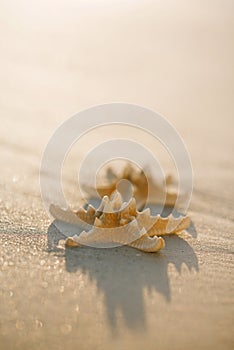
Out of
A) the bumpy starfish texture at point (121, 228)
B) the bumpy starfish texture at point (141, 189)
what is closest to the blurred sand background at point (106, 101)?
the bumpy starfish texture at point (121, 228)

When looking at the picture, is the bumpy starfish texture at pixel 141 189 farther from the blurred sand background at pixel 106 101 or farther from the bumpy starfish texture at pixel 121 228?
the bumpy starfish texture at pixel 121 228

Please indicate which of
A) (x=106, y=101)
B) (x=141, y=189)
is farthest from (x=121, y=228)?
(x=106, y=101)

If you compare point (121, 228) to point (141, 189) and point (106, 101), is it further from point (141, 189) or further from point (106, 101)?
point (106, 101)

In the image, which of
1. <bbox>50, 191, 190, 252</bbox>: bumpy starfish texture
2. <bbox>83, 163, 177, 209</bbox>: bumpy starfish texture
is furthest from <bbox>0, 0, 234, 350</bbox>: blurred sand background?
<bbox>83, 163, 177, 209</bbox>: bumpy starfish texture

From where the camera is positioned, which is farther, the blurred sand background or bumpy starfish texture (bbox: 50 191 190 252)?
bumpy starfish texture (bbox: 50 191 190 252)

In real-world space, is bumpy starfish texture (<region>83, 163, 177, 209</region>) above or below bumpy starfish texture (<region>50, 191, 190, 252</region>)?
below

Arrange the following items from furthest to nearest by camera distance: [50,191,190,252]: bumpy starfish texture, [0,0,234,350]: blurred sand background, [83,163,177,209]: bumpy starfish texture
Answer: [83,163,177,209]: bumpy starfish texture → [50,191,190,252]: bumpy starfish texture → [0,0,234,350]: blurred sand background

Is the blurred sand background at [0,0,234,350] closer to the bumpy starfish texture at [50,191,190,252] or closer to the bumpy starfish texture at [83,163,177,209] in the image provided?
the bumpy starfish texture at [50,191,190,252]

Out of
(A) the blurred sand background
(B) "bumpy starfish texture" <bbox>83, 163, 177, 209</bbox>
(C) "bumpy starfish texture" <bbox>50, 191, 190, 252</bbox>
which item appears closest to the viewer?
(A) the blurred sand background
